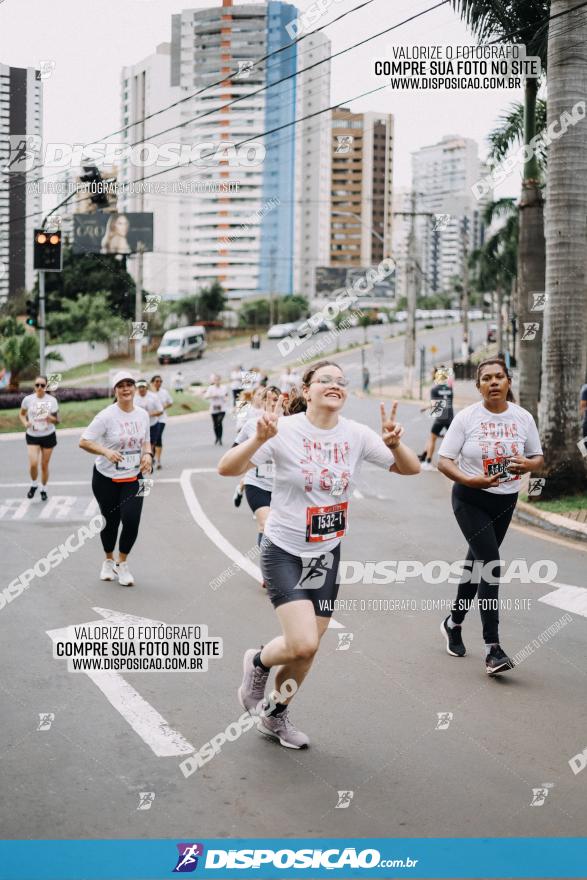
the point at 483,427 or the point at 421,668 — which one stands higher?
the point at 483,427

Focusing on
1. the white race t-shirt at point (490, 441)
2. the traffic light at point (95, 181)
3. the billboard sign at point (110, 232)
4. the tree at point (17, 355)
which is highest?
the billboard sign at point (110, 232)

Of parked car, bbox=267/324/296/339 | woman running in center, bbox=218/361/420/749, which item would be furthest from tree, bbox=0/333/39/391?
parked car, bbox=267/324/296/339

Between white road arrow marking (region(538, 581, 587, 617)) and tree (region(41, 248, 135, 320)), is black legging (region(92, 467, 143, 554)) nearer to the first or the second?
white road arrow marking (region(538, 581, 587, 617))

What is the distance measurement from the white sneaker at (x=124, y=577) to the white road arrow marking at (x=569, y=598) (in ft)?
11.9

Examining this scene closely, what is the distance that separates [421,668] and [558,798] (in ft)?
6.98

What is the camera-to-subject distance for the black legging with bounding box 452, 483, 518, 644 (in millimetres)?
6613

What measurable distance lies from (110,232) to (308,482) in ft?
226

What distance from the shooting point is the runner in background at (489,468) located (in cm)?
661

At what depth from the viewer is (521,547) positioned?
11.3 meters

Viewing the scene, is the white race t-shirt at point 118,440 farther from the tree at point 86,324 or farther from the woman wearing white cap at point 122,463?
the tree at point 86,324

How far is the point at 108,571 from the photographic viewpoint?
943cm

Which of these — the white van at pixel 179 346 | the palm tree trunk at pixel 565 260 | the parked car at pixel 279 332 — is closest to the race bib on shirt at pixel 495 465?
the palm tree trunk at pixel 565 260

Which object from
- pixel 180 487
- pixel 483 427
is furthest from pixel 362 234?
pixel 483 427

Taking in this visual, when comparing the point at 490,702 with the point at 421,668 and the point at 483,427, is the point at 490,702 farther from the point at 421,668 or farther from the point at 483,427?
the point at 483,427
